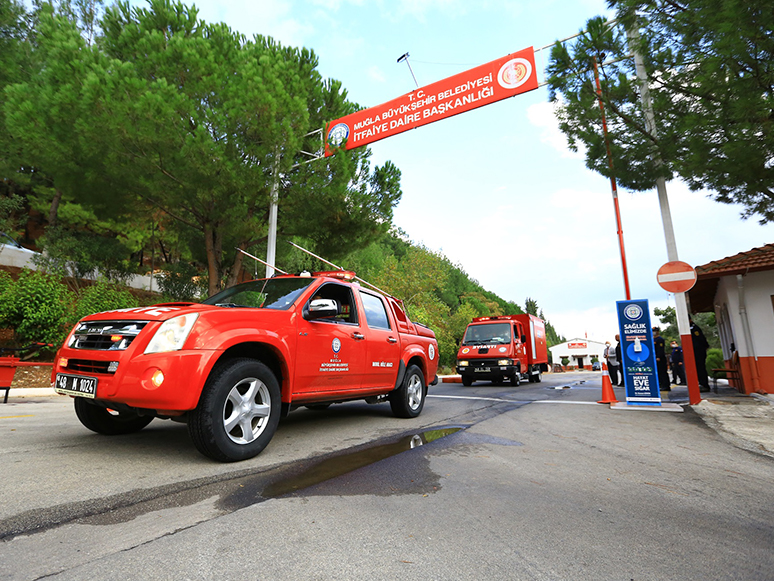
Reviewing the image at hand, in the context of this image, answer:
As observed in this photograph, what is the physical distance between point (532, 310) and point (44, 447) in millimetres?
117915

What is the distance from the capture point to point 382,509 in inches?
102

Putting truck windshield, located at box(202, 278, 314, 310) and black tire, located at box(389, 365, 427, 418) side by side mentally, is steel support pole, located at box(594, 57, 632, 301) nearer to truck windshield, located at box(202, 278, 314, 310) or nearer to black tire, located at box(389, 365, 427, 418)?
black tire, located at box(389, 365, 427, 418)

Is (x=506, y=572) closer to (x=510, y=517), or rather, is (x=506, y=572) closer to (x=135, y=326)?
(x=510, y=517)

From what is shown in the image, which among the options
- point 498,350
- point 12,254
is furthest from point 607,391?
point 12,254

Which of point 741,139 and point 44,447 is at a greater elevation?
point 741,139

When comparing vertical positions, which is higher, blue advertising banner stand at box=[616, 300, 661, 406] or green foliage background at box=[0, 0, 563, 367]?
green foliage background at box=[0, 0, 563, 367]

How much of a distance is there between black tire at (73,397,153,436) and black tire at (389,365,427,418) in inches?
125

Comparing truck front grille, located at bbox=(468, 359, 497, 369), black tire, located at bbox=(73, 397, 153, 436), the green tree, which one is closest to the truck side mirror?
black tire, located at bbox=(73, 397, 153, 436)

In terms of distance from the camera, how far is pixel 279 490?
2891mm

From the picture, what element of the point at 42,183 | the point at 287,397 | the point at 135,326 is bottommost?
the point at 287,397

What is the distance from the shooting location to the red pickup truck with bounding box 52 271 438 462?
3.21 metres

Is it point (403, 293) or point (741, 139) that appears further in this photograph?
point (403, 293)

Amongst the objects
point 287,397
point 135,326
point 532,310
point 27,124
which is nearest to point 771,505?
point 287,397

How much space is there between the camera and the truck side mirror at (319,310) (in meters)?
4.39
